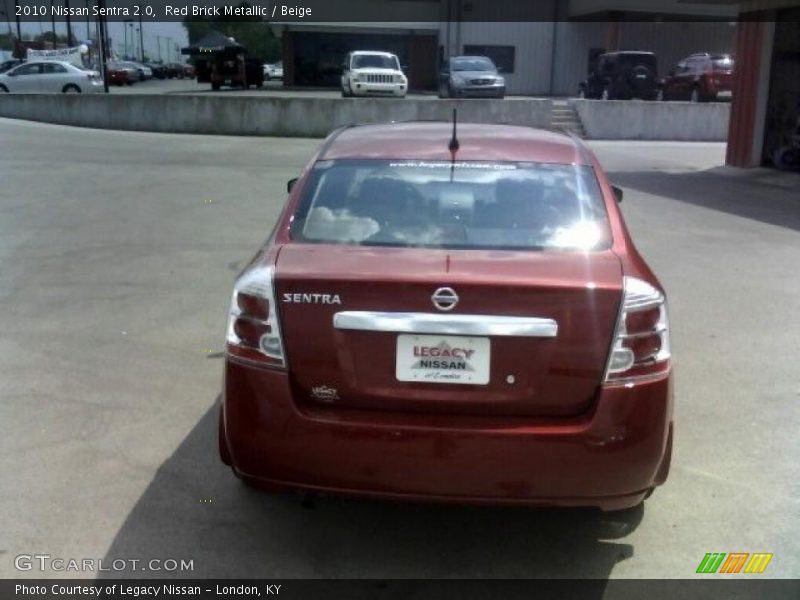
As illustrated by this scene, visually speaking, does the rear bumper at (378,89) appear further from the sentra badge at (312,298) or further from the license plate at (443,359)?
the license plate at (443,359)

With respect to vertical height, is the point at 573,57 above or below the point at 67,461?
above

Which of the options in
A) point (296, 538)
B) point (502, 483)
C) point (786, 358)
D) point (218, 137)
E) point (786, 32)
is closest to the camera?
point (502, 483)

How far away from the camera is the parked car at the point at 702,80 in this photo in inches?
1099

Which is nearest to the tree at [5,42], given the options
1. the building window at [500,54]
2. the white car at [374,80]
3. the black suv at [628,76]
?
the building window at [500,54]

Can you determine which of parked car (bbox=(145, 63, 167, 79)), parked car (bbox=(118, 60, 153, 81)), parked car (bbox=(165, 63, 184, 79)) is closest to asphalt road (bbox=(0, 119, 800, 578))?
parked car (bbox=(118, 60, 153, 81))

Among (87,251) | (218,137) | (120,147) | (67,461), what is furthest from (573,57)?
(67,461)

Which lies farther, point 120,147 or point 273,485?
point 120,147

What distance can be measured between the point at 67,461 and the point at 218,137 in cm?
1842

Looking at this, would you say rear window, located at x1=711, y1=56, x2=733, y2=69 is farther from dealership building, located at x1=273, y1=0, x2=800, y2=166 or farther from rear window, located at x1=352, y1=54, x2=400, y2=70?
rear window, located at x1=352, y1=54, x2=400, y2=70

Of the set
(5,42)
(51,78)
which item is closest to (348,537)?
(51,78)

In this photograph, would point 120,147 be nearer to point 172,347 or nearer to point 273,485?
point 172,347

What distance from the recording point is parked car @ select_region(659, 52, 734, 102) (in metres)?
27.9

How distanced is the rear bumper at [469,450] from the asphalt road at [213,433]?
19.8 inches

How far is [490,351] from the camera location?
3.04 metres
